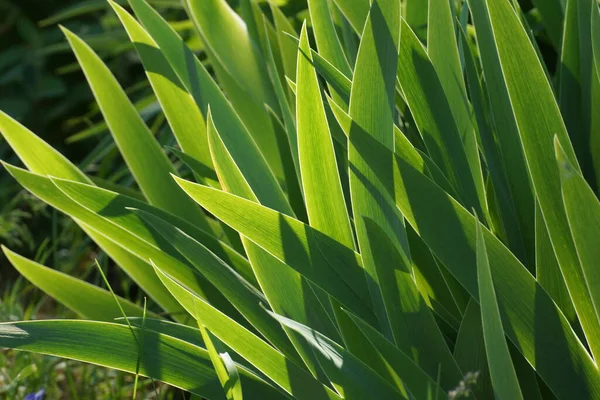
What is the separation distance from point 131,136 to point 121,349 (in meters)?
0.41

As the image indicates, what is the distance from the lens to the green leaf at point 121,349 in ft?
2.46

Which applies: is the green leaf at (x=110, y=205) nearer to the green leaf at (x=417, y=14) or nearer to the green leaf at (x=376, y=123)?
the green leaf at (x=376, y=123)

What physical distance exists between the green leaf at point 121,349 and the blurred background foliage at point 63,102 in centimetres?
73

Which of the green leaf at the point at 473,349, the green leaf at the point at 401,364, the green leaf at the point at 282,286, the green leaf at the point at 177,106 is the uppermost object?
the green leaf at the point at 177,106

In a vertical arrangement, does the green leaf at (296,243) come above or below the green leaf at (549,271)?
above

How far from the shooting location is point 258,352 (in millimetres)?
746

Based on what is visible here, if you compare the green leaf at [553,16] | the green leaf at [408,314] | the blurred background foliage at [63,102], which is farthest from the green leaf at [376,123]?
the blurred background foliage at [63,102]

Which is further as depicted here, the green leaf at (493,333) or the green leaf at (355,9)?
the green leaf at (355,9)

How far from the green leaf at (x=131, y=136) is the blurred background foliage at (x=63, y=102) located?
0.46 meters

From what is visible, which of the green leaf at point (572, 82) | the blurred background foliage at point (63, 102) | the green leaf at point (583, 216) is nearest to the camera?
the green leaf at point (583, 216)

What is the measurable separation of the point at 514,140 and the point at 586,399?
0.84ft

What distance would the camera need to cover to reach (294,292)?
0.81 metres

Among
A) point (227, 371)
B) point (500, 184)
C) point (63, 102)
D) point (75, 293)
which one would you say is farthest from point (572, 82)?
point (63, 102)

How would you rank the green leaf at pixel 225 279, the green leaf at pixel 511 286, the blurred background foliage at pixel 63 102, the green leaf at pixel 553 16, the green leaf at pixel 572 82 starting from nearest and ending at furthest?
the green leaf at pixel 511 286, the green leaf at pixel 225 279, the green leaf at pixel 572 82, the green leaf at pixel 553 16, the blurred background foliage at pixel 63 102
